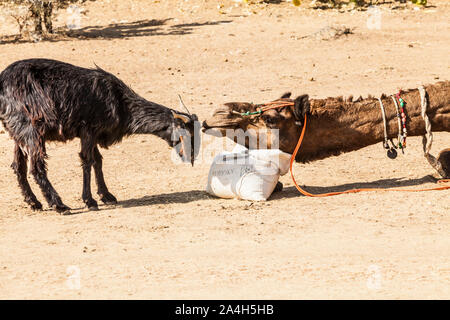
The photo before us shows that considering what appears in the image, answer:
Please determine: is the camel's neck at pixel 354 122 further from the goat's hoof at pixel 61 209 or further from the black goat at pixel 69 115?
the goat's hoof at pixel 61 209

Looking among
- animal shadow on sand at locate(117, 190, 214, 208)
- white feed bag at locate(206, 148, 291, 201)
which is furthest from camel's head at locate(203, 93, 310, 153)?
animal shadow on sand at locate(117, 190, 214, 208)

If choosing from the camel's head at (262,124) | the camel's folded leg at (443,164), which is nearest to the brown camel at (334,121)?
the camel's head at (262,124)

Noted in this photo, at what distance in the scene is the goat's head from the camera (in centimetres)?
740

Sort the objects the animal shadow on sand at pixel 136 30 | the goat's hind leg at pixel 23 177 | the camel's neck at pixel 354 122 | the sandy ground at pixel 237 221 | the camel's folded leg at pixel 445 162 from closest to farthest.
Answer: the sandy ground at pixel 237 221 < the camel's neck at pixel 354 122 < the goat's hind leg at pixel 23 177 < the camel's folded leg at pixel 445 162 < the animal shadow on sand at pixel 136 30

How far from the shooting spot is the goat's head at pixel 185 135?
740cm

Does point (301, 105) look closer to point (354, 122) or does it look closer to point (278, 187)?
point (354, 122)

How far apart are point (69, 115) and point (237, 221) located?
2.02 metres

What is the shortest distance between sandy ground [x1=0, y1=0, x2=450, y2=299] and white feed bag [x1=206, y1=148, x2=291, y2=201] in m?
0.15

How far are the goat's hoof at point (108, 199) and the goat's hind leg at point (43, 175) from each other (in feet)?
1.61

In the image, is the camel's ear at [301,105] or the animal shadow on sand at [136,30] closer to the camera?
the camel's ear at [301,105]

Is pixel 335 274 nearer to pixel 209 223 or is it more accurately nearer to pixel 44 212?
pixel 209 223

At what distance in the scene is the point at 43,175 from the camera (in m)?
7.27

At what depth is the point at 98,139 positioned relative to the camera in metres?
7.54

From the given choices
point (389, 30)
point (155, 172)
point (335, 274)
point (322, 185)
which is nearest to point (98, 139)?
point (155, 172)
